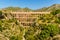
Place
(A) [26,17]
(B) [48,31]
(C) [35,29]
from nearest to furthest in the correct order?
1. (B) [48,31]
2. (C) [35,29]
3. (A) [26,17]

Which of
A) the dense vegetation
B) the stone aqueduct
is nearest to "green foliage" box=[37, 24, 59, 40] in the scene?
the dense vegetation

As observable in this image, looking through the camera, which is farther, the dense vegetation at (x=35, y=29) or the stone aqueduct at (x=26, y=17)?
the stone aqueduct at (x=26, y=17)

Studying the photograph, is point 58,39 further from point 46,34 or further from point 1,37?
point 1,37

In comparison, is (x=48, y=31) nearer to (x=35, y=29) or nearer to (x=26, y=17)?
(x=35, y=29)

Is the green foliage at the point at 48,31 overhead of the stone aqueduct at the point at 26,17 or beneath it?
beneath

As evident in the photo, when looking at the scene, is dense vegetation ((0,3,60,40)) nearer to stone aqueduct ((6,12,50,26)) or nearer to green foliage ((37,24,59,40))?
green foliage ((37,24,59,40))

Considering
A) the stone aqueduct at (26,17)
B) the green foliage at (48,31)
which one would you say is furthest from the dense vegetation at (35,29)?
the stone aqueduct at (26,17)

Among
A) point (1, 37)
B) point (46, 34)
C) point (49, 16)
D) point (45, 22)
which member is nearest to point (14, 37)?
point (1, 37)

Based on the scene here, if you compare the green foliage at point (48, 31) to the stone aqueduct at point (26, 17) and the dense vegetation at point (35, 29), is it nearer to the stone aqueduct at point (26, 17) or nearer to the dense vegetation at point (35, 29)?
the dense vegetation at point (35, 29)

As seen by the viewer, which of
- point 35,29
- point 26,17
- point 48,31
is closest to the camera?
point 48,31

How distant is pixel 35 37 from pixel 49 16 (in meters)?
14.3

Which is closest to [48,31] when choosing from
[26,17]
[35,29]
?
[35,29]

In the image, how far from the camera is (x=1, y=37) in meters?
53.8

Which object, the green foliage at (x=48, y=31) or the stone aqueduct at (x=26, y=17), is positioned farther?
the stone aqueduct at (x=26, y=17)
